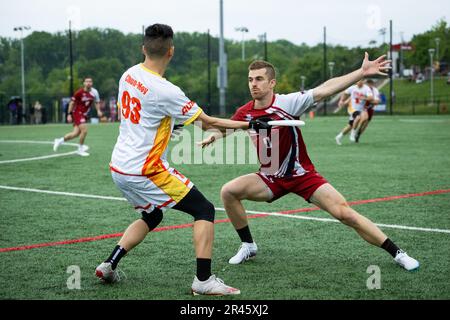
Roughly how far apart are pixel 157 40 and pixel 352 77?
73.7 inches

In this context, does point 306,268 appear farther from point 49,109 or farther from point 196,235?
point 49,109

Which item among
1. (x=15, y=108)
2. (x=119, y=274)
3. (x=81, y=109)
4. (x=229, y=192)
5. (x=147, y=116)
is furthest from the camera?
(x=15, y=108)

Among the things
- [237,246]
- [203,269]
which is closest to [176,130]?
[203,269]

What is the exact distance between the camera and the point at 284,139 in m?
6.70

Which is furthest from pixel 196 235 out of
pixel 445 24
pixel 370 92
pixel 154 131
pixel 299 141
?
pixel 445 24

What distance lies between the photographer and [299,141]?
6699mm

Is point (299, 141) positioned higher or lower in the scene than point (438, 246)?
higher

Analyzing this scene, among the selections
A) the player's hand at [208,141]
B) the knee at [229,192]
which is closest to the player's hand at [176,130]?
the player's hand at [208,141]

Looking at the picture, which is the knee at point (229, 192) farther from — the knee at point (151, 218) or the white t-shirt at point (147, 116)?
the white t-shirt at point (147, 116)

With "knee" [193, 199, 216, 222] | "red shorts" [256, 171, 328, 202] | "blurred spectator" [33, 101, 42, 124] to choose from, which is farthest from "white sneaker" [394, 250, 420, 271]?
"blurred spectator" [33, 101, 42, 124]

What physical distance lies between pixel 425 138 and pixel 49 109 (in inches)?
1712

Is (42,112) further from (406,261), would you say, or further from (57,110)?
(406,261)

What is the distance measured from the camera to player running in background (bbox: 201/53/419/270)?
637cm

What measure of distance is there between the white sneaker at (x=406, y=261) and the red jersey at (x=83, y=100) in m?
14.9
